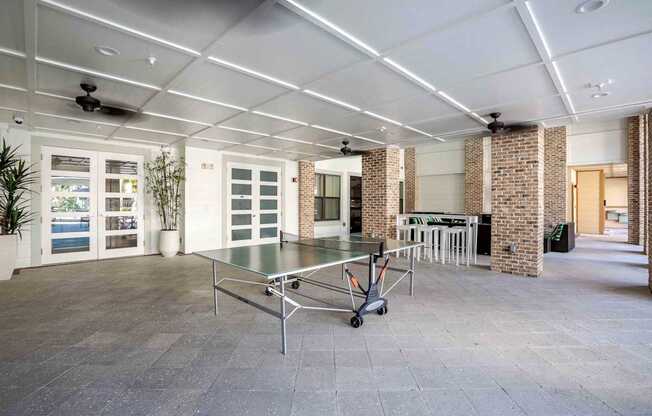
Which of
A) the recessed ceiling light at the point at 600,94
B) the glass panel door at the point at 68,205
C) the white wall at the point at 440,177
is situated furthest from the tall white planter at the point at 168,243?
the white wall at the point at 440,177

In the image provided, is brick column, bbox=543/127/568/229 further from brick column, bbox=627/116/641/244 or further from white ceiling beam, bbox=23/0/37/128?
white ceiling beam, bbox=23/0/37/128

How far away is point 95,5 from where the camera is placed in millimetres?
2088

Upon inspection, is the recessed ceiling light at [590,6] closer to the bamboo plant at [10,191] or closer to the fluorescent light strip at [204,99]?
the fluorescent light strip at [204,99]

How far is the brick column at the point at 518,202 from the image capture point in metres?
5.23

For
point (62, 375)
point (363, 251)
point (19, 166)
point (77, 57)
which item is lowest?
point (62, 375)

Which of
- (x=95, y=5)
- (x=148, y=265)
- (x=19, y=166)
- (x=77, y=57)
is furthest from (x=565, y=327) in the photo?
(x=19, y=166)

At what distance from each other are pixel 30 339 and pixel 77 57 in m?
2.69

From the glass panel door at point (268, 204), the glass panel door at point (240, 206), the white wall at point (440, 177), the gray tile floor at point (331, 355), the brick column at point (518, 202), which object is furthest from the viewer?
the white wall at point (440, 177)

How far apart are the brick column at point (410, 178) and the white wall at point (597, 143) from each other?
5347mm

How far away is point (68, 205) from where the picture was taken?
6203 millimetres

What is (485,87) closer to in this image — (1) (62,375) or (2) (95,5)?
(2) (95,5)

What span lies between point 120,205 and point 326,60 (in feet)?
20.5

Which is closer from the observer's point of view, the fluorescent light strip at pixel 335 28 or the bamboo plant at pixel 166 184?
the fluorescent light strip at pixel 335 28

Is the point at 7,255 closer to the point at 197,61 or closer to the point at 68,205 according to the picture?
the point at 68,205
